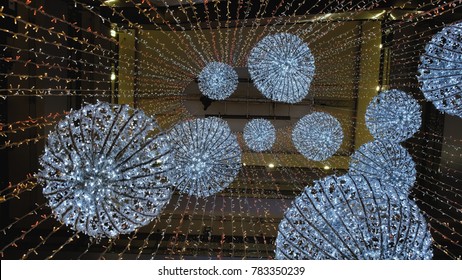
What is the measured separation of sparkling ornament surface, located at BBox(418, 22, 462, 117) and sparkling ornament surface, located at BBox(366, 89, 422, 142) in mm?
1085

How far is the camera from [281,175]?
7.04 metres

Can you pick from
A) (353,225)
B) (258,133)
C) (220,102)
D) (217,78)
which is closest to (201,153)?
(217,78)

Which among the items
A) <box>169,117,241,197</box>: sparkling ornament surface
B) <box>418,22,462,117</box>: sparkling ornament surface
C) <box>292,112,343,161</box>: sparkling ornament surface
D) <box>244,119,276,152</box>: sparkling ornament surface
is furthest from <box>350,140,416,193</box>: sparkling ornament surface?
<box>244,119,276,152</box>: sparkling ornament surface

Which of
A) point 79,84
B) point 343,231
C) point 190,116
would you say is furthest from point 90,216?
point 190,116

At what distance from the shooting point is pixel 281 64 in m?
4.23

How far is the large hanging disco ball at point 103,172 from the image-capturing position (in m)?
1.99

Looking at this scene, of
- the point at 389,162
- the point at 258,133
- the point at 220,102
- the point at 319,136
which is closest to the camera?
the point at 389,162

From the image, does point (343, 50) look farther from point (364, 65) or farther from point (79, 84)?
point (79, 84)

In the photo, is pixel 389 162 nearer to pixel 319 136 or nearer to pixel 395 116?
pixel 395 116

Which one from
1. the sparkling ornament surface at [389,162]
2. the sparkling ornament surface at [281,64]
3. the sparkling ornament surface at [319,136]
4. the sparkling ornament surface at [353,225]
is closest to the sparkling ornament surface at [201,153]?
the sparkling ornament surface at [281,64]

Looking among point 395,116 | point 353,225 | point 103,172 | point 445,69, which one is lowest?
point 353,225

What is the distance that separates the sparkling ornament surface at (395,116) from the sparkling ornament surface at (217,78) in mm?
1791

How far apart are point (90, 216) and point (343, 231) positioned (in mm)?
1253

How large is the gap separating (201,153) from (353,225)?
2.02m
